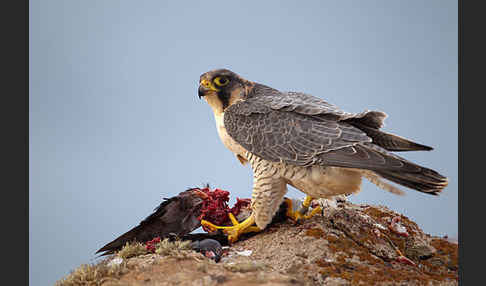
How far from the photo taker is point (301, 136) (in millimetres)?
4055

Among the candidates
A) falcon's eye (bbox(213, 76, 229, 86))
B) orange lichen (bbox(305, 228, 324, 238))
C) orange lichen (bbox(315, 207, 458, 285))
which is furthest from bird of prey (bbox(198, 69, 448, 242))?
orange lichen (bbox(315, 207, 458, 285))

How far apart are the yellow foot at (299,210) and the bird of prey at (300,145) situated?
0.24 feet

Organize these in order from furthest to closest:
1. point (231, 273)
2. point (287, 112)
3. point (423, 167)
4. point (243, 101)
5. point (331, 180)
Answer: point (243, 101) → point (287, 112) → point (331, 180) → point (423, 167) → point (231, 273)

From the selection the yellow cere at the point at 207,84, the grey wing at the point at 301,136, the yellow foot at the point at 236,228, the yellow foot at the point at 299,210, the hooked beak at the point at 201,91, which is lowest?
the yellow foot at the point at 236,228

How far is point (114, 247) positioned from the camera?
14.3ft

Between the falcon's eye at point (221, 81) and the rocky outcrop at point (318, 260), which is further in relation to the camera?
the falcon's eye at point (221, 81)

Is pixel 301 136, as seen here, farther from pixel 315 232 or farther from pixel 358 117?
pixel 315 232

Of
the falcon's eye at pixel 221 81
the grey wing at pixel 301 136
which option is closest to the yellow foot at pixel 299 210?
the grey wing at pixel 301 136

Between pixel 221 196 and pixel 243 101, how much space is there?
120 cm

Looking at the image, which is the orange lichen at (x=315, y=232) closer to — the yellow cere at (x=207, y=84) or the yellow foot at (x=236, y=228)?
the yellow foot at (x=236, y=228)

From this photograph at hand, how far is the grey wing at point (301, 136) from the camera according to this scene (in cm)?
369

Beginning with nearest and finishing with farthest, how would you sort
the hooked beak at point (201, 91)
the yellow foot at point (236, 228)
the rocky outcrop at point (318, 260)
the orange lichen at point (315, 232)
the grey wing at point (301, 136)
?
the rocky outcrop at point (318, 260) → the grey wing at point (301, 136) → the orange lichen at point (315, 232) → the yellow foot at point (236, 228) → the hooked beak at point (201, 91)

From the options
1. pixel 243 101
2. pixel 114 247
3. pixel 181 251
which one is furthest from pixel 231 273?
pixel 243 101

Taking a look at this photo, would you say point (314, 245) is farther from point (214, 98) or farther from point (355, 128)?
point (214, 98)
